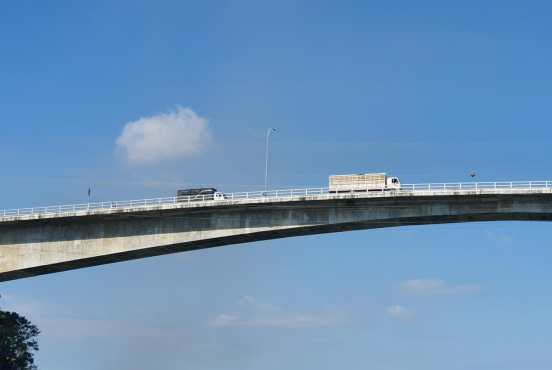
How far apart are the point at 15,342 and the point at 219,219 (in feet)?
116

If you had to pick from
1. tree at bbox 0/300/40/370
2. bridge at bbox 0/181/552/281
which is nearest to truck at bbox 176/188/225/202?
bridge at bbox 0/181/552/281

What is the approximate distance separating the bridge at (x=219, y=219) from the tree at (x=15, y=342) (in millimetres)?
19468

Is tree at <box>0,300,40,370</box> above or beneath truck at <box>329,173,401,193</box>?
beneath

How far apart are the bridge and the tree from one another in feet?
63.9

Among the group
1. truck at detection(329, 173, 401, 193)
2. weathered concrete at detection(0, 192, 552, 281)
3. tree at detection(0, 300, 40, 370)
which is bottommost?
tree at detection(0, 300, 40, 370)

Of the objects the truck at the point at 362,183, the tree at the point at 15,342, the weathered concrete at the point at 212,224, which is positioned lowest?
the tree at the point at 15,342

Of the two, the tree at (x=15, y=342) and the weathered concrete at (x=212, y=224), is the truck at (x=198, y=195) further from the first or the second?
the tree at (x=15, y=342)

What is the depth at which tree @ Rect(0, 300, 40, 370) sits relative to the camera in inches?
3226

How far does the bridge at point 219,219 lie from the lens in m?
56.6

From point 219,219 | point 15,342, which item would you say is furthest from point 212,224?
point 15,342

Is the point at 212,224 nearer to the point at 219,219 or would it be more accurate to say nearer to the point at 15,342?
the point at 219,219

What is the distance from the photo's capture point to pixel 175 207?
60375mm

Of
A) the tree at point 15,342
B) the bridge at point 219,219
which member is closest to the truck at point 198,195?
the bridge at point 219,219

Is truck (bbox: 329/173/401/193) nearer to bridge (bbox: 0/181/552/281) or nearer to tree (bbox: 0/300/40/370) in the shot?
bridge (bbox: 0/181/552/281)
